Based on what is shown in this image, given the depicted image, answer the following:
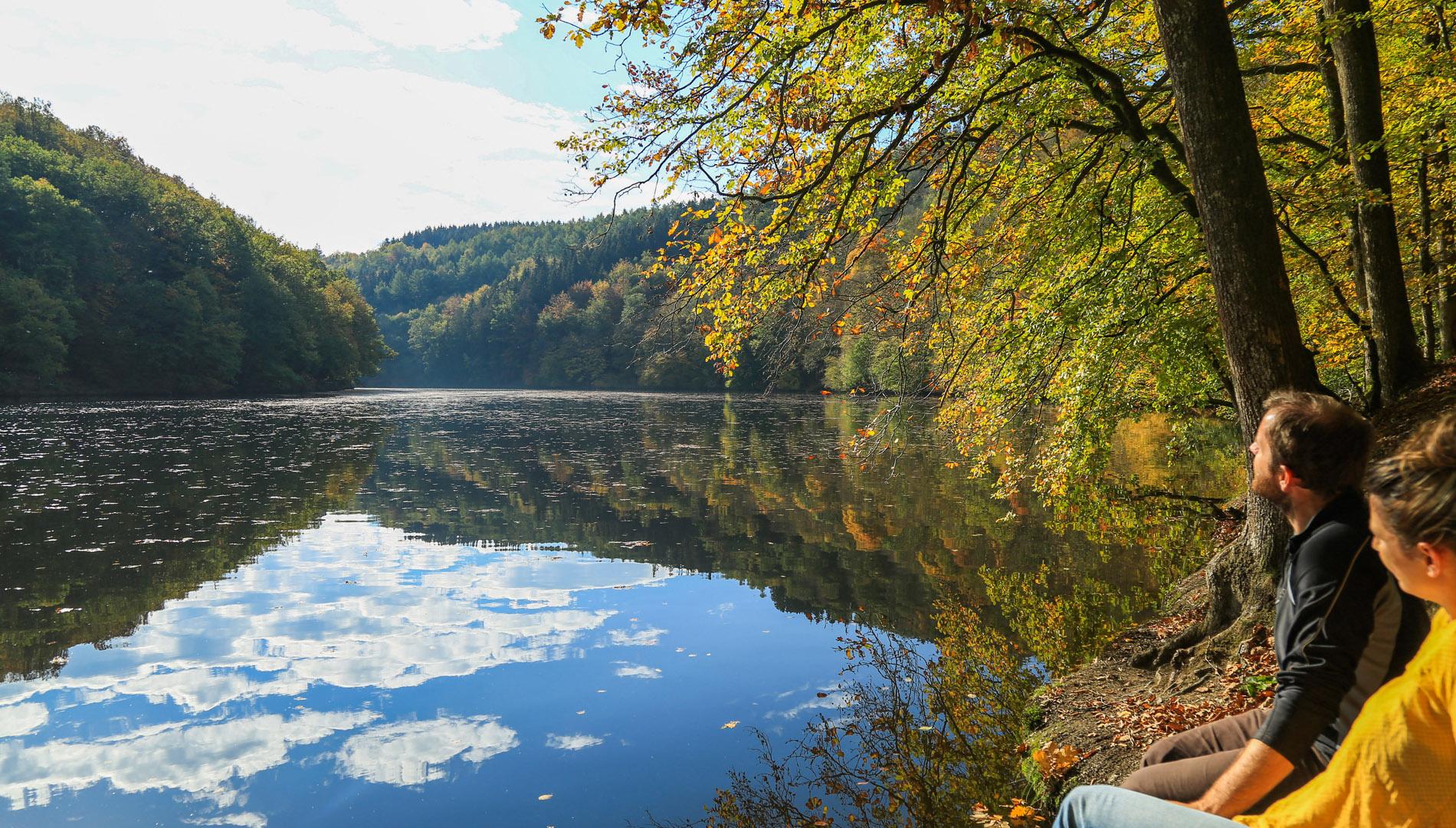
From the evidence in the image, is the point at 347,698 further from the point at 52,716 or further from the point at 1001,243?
the point at 1001,243

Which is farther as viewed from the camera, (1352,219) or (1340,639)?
(1352,219)

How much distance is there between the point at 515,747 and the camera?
19.7ft

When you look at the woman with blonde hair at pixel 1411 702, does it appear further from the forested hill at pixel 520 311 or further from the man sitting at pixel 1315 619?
the forested hill at pixel 520 311

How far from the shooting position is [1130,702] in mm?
5441

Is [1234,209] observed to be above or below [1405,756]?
above

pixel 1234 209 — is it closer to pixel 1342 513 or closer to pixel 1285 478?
pixel 1285 478

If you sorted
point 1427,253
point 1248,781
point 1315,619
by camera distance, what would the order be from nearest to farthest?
point 1248,781
point 1315,619
point 1427,253

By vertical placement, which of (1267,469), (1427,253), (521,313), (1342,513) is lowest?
(1342,513)

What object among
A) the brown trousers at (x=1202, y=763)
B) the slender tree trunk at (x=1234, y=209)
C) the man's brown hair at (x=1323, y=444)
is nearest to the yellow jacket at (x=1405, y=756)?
the brown trousers at (x=1202, y=763)

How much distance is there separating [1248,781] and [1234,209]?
12.0ft

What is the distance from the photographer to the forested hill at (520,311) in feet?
360

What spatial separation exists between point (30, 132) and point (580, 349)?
207 ft

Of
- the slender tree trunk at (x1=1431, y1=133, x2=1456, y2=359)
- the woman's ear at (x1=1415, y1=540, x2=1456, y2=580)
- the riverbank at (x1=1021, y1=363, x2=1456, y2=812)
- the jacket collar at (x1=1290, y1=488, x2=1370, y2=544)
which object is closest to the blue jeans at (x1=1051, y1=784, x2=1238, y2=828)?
the woman's ear at (x1=1415, y1=540, x2=1456, y2=580)

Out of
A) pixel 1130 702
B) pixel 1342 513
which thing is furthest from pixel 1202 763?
pixel 1130 702
